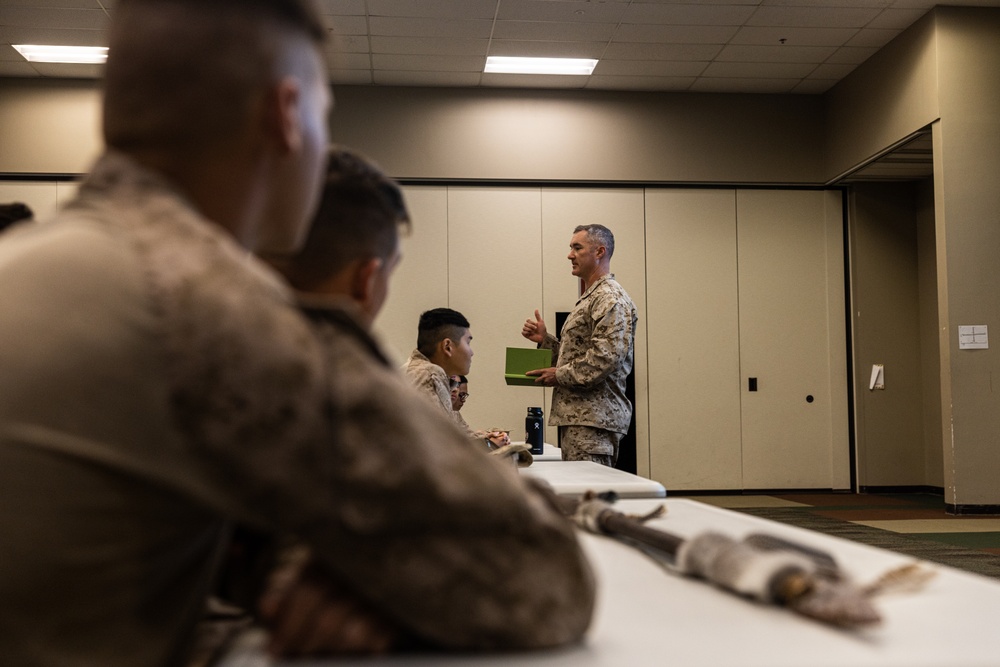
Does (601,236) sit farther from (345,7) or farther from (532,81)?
(532,81)

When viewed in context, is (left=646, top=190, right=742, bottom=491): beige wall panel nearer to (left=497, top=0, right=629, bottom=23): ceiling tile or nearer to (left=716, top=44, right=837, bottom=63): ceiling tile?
(left=716, top=44, right=837, bottom=63): ceiling tile

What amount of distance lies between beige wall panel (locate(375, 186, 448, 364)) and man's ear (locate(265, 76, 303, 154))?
20.8 ft

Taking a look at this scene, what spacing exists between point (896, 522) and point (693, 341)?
7.83 feet

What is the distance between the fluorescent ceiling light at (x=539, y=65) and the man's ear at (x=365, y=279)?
585 cm

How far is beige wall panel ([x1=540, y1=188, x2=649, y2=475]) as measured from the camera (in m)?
7.23

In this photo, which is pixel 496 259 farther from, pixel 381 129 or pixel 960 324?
pixel 960 324

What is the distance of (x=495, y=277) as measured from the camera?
23.6 feet

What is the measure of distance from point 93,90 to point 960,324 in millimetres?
6595

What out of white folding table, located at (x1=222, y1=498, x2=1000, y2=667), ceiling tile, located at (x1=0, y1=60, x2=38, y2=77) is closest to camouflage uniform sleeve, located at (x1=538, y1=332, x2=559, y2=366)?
white folding table, located at (x1=222, y1=498, x2=1000, y2=667)

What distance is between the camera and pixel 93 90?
6.99 metres

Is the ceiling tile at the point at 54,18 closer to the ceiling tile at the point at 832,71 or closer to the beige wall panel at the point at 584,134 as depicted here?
the beige wall panel at the point at 584,134

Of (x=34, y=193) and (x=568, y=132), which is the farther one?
(x=568, y=132)

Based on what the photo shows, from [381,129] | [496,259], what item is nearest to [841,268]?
[496,259]

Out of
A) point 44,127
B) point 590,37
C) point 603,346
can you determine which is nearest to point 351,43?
point 590,37
